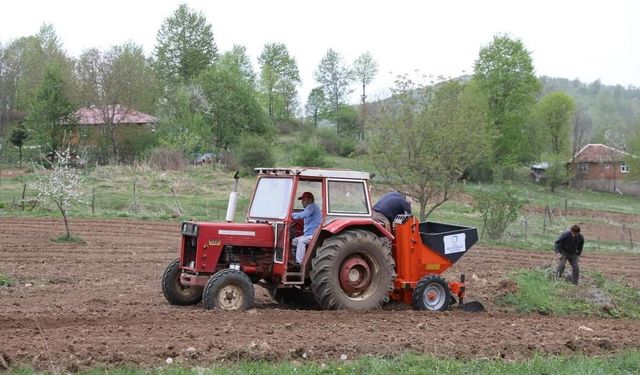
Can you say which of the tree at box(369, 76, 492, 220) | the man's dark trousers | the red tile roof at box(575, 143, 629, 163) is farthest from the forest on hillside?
the man's dark trousers

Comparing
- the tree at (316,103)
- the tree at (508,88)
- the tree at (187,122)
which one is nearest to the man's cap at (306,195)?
the tree at (187,122)

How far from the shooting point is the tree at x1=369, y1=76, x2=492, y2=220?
25547 millimetres

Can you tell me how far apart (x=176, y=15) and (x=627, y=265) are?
190 feet

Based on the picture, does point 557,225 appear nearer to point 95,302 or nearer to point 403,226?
point 403,226

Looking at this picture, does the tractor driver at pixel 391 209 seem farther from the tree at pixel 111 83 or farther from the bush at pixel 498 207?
the tree at pixel 111 83

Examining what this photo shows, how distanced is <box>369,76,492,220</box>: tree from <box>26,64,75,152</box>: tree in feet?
90.7

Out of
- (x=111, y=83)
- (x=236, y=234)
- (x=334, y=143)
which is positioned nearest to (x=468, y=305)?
(x=236, y=234)

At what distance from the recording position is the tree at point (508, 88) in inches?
2480

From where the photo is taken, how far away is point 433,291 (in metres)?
11.7

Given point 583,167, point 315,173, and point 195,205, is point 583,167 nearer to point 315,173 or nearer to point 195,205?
point 195,205

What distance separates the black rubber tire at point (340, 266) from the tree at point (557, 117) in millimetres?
65201

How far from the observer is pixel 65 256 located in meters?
17.4

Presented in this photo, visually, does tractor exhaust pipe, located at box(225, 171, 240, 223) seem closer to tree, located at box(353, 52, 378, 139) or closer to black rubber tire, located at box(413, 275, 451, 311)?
black rubber tire, located at box(413, 275, 451, 311)

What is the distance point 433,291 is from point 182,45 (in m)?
64.3
